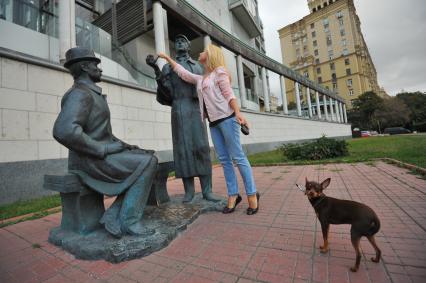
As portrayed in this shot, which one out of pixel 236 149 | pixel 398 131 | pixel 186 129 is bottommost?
pixel 236 149

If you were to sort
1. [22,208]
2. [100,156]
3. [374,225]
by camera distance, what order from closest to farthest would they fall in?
[374,225]
[100,156]
[22,208]

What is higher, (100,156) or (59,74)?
(59,74)

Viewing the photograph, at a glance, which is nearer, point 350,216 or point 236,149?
point 350,216

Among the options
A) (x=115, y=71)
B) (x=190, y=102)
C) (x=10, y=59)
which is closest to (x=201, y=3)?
(x=115, y=71)

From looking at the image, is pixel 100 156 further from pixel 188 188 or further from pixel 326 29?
pixel 326 29

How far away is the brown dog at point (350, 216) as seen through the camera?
1546 millimetres

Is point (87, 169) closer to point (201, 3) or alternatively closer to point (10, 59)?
point (10, 59)

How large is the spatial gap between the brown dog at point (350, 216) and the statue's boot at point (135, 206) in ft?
5.00

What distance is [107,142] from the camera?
2424 millimetres

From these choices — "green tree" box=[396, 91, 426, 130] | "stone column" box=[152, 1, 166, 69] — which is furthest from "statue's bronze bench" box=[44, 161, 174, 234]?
"green tree" box=[396, 91, 426, 130]

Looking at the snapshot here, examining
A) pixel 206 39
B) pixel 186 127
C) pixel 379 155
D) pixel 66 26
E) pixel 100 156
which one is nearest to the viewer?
pixel 100 156

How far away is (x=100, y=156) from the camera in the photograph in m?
2.19

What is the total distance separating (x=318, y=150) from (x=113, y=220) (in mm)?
8594

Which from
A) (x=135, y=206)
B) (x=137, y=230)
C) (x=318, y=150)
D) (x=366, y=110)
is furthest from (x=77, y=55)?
(x=366, y=110)
